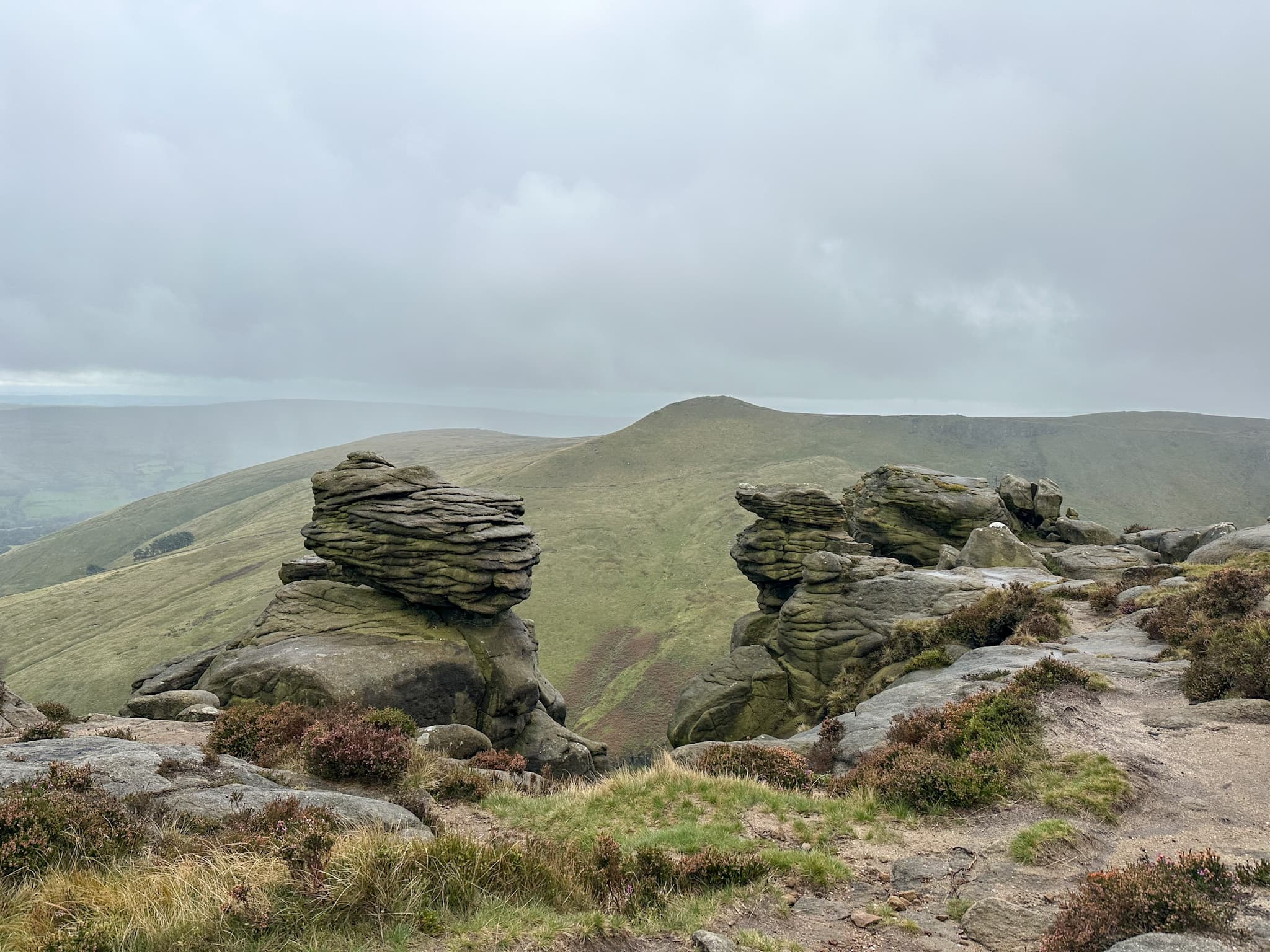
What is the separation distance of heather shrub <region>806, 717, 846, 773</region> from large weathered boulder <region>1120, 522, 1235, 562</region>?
4121 centimetres

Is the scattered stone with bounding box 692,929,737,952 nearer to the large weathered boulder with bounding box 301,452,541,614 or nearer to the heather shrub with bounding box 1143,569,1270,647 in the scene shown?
the heather shrub with bounding box 1143,569,1270,647

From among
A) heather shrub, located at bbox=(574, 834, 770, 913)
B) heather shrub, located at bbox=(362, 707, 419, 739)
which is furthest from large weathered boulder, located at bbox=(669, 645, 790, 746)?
heather shrub, located at bbox=(574, 834, 770, 913)

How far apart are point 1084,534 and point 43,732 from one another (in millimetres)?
66439

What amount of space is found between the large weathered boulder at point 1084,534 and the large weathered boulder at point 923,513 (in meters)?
4.57

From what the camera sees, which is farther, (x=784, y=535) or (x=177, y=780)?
(x=784, y=535)

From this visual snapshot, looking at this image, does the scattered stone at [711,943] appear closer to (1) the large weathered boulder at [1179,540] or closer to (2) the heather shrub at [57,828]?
(2) the heather shrub at [57,828]

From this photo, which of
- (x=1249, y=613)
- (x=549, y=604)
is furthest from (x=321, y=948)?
(x=549, y=604)

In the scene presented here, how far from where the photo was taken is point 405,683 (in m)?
33.8

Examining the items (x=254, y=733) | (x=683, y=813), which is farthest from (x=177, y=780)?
(x=683, y=813)

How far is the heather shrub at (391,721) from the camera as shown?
18.8 m

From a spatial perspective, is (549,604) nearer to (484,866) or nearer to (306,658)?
(306,658)

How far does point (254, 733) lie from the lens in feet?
58.1

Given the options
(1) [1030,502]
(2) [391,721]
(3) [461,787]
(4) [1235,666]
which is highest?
(1) [1030,502]

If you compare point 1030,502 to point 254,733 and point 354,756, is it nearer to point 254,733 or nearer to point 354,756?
point 354,756
